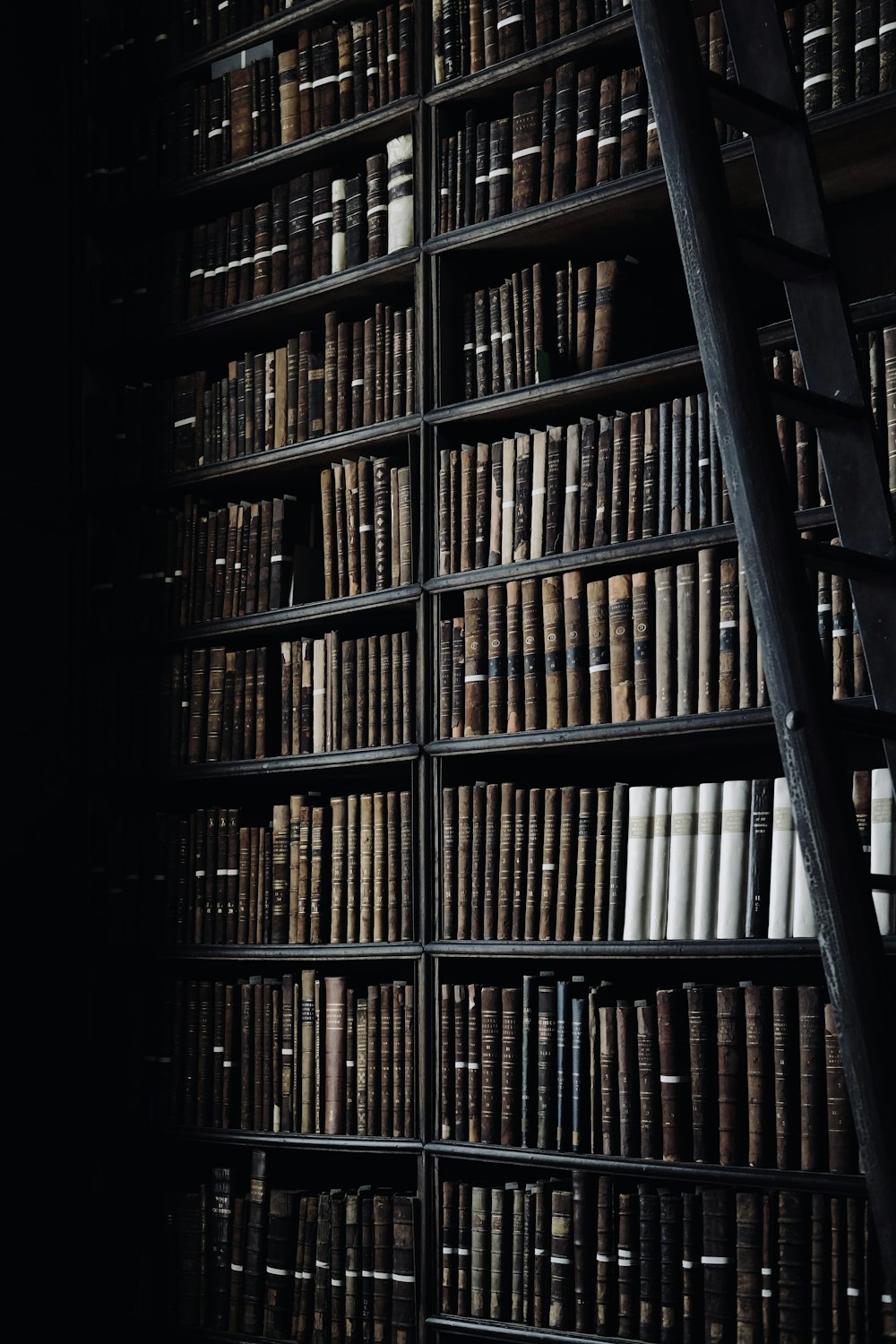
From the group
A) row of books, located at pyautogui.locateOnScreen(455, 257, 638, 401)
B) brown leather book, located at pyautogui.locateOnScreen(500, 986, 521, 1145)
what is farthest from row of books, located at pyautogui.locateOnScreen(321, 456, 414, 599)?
brown leather book, located at pyautogui.locateOnScreen(500, 986, 521, 1145)

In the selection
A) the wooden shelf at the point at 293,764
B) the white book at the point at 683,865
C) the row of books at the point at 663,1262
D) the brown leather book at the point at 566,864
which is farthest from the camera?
the wooden shelf at the point at 293,764

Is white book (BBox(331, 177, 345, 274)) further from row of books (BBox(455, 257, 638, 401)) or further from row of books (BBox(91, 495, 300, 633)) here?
row of books (BBox(91, 495, 300, 633))

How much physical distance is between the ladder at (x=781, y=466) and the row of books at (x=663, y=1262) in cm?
63

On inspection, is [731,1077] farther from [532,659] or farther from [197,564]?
[197,564]

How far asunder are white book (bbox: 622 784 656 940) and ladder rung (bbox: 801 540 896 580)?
84 centimetres

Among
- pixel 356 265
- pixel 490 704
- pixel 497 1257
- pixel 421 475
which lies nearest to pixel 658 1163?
pixel 497 1257

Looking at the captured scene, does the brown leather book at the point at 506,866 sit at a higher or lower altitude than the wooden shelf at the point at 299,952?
higher

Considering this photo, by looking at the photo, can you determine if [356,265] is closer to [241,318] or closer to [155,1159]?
[241,318]

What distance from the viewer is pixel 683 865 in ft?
8.13

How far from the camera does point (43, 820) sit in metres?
3.26

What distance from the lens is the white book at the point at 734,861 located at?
7.93 ft

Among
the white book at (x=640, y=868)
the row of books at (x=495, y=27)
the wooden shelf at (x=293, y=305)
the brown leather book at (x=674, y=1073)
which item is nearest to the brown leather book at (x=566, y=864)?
the white book at (x=640, y=868)

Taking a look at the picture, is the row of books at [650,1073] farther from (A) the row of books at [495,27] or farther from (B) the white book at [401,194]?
(A) the row of books at [495,27]

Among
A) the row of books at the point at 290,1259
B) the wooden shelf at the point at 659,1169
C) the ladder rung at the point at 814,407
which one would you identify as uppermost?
the ladder rung at the point at 814,407
